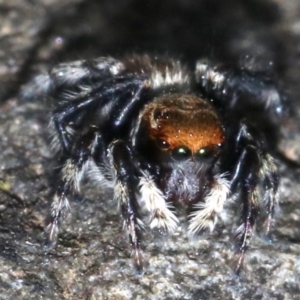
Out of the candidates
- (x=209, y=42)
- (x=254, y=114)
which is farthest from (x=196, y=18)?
(x=254, y=114)

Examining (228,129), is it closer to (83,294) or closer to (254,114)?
(254,114)

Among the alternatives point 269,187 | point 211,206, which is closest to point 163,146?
point 211,206

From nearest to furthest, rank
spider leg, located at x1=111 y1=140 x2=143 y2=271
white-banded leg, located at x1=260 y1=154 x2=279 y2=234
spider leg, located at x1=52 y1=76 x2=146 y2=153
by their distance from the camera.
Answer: spider leg, located at x1=111 y1=140 x2=143 y2=271
white-banded leg, located at x1=260 y1=154 x2=279 y2=234
spider leg, located at x1=52 y1=76 x2=146 y2=153

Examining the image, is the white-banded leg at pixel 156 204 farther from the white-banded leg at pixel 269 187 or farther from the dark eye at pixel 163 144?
the white-banded leg at pixel 269 187

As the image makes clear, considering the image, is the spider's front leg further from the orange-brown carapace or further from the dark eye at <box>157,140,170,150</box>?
the dark eye at <box>157,140,170,150</box>

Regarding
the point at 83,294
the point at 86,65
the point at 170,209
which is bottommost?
the point at 83,294

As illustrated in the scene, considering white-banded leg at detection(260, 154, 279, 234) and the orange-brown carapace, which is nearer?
the orange-brown carapace

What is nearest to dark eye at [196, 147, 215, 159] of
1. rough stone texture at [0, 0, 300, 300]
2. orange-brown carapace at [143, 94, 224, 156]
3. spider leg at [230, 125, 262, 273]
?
orange-brown carapace at [143, 94, 224, 156]
